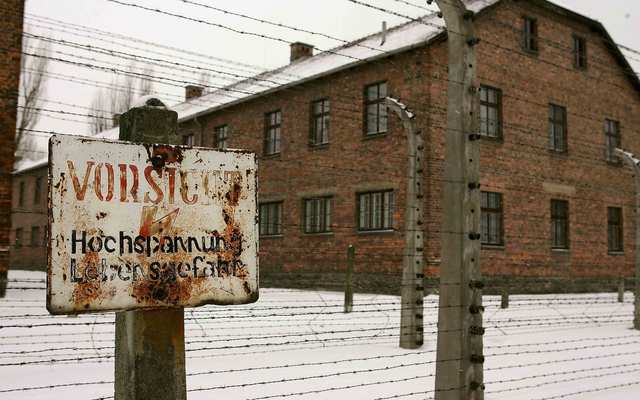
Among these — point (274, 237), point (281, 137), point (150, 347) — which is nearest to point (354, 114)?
point (281, 137)

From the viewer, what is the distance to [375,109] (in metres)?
16.6

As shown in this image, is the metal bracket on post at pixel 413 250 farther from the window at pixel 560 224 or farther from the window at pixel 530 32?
the window at pixel 560 224

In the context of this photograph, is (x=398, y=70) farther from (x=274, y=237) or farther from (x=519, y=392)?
(x=519, y=392)

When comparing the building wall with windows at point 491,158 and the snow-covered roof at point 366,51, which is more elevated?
the snow-covered roof at point 366,51

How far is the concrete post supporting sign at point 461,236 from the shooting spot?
3.54m

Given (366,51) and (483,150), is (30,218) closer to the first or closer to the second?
(366,51)

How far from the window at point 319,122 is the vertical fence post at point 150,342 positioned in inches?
635

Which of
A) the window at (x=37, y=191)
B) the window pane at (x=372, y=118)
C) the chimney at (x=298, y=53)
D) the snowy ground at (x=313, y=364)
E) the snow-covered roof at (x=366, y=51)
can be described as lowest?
the snowy ground at (x=313, y=364)

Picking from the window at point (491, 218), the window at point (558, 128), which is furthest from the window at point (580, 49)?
the window at point (491, 218)

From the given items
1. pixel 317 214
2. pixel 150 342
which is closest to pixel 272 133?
pixel 317 214

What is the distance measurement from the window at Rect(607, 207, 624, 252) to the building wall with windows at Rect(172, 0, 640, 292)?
0.05 metres

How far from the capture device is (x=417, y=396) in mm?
4797

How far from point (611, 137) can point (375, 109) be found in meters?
9.27

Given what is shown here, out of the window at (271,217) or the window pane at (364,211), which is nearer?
the window pane at (364,211)
